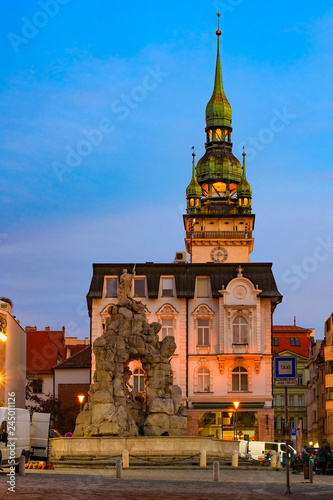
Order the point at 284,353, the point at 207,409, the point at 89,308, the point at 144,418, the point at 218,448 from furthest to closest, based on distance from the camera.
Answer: the point at 284,353
the point at 89,308
the point at 207,409
the point at 144,418
the point at 218,448

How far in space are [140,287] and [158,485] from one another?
149ft

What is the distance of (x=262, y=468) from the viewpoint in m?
42.2

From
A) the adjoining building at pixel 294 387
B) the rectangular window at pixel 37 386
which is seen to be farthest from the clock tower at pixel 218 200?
the rectangular window at pixel 37 386

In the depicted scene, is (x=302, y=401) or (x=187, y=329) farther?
(x=302, y=401)

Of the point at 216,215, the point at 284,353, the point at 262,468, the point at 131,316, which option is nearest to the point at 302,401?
the point at 284,353

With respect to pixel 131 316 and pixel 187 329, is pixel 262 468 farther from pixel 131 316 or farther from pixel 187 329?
pixel 187 329

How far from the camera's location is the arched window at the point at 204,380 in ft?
240

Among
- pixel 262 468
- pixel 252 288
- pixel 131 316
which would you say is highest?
pixel 252 288

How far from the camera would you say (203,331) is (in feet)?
244

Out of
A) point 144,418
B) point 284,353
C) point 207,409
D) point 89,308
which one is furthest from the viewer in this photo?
point 284,353

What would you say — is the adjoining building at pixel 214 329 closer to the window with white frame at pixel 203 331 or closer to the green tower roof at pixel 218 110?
the window with white frame at pixel 203 331

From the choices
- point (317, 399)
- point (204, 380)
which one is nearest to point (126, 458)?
point (204, 380)

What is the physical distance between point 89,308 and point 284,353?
120 ft

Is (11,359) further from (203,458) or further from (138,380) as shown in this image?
(203,458)
